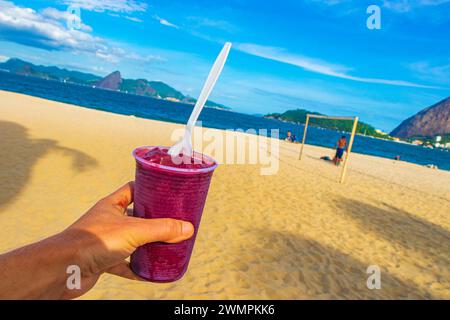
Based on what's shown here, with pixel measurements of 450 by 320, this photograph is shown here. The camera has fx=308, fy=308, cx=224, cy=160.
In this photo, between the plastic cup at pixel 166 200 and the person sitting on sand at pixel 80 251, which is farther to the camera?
the plastic cup at pixel 166 200

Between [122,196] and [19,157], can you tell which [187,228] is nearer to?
[122,196]

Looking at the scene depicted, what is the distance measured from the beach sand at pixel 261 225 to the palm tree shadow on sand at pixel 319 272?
0.07 feet

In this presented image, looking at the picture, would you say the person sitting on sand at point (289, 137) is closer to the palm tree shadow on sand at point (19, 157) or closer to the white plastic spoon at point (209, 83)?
the palm tree shadow on sand at point (19, 157)

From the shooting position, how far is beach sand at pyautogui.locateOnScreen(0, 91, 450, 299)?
4910 millimetres

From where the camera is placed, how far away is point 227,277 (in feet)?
16.2

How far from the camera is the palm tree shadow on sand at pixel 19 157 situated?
7.63 meters

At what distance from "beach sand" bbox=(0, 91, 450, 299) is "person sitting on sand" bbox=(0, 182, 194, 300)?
3.19 meters

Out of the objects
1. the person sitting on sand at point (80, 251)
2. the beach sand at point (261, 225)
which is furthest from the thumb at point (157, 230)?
the beach sand at point (261, 225)

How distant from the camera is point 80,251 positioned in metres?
1.37

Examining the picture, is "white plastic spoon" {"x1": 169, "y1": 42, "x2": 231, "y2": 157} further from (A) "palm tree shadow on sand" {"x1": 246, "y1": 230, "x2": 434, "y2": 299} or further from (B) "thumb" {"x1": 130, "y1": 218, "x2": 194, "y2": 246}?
(A) "palm tree shadow on sand" {"x1": 246, "y1": 230, "x2": 434, "y2": 299}

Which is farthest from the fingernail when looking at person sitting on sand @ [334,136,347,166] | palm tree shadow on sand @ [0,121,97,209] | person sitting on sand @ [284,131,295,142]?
person sitting on sand @ [284,131,295,142]

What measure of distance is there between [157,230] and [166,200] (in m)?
0.15
